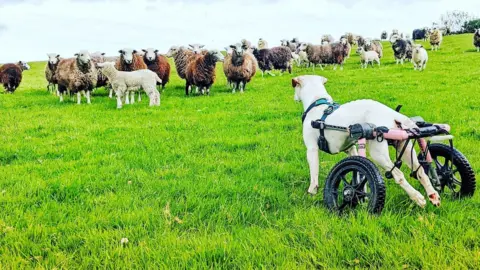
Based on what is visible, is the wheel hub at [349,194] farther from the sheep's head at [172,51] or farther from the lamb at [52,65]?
the sheep's head at [172,51]

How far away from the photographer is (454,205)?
412 cm

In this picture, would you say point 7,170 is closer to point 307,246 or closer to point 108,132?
point 108,132

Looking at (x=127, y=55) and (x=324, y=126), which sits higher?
(x=127, y=55)

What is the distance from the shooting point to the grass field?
3270 mm

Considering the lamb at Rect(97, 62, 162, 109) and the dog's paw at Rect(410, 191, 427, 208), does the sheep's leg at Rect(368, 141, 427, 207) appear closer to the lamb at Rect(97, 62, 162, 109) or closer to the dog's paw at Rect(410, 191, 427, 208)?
the dog's paw at Rect(410, 191, 427, 208)

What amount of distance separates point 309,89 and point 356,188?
6.01 feet

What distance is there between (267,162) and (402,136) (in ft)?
9.29

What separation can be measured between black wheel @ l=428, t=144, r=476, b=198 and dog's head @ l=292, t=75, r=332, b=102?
147 cm

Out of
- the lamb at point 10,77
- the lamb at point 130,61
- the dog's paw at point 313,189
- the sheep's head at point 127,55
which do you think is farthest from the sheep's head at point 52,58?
the dog's paw at point 313,189

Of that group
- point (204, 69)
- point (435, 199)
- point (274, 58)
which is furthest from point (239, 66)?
point (435, 199)

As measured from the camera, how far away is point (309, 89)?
17.7 ft

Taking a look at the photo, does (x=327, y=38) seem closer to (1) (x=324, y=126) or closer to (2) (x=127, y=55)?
(2) (x=127, y=55)

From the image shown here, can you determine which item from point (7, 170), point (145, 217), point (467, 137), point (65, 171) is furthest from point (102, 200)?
point (467, 137)

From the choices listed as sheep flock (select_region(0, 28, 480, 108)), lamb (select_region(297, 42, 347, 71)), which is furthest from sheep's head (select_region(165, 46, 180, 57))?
lamb (select_region(297, 42, 347, 71))
